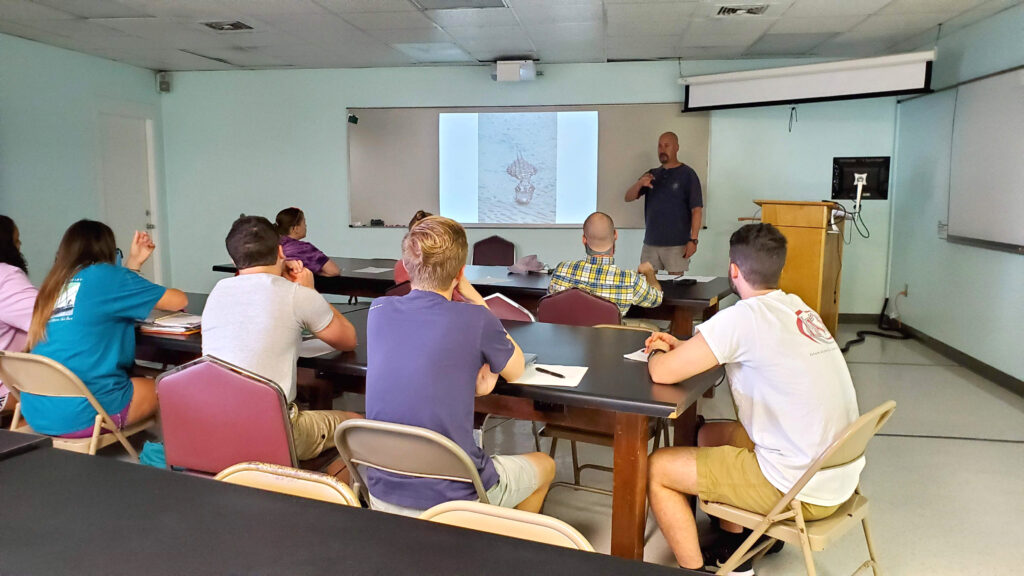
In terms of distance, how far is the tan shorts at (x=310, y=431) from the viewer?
7.19 ft

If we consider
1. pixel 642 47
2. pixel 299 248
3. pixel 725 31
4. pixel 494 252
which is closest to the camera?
pixel 299 248

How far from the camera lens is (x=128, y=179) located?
738 cm

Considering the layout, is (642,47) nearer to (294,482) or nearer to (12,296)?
(12,296)

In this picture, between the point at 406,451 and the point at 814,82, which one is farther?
the point at 814,82

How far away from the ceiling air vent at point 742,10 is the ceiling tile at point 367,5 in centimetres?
225

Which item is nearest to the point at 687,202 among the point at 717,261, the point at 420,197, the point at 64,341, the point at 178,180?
the point at 717,261

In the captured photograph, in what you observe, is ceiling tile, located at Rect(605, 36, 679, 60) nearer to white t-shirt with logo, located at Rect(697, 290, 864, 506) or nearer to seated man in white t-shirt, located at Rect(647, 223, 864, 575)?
seated man in white t-shirt, located at Rect(647, 223, 864, 575)

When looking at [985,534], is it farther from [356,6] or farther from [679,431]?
[356,6]

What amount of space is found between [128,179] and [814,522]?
7605mm

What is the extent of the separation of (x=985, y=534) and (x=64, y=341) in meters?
3.54

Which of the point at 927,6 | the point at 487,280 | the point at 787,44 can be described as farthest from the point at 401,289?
the point at 787,44

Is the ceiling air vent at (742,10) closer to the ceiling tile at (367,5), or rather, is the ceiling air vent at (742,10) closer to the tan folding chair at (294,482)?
the ceiling tile at (367,5)

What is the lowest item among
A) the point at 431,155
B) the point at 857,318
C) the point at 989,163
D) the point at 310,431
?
the point at 857,318

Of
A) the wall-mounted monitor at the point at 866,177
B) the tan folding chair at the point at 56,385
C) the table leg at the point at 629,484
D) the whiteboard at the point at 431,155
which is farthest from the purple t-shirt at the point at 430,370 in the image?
the wall-mounted monitor at the point at 866,177
